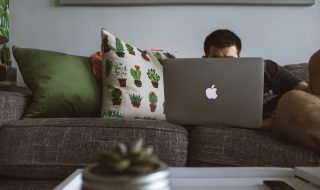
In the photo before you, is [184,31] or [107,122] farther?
[184,31]

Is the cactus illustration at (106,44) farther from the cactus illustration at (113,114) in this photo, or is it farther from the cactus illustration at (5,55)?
the cactus illustration at (5,55)

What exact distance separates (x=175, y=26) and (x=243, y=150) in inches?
42.7

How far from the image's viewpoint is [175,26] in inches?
78.0

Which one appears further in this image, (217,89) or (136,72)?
(136,72)

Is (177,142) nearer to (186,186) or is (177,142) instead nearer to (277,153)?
(277,153)

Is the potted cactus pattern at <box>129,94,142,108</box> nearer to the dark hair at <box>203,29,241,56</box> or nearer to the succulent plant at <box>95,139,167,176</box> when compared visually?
the dark hair at <box>203,29,241,56</box>

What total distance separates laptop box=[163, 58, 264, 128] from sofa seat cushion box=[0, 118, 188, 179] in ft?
0.32

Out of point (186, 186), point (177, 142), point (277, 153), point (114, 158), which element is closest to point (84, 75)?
point (177, 142)

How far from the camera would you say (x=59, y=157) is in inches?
41.6

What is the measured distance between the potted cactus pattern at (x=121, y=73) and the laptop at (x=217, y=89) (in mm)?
391

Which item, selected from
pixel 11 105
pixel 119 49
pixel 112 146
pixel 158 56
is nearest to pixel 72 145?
pixel 112 146

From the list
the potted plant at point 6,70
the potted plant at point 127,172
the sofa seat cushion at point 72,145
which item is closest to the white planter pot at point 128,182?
the potted plant at point 127,172

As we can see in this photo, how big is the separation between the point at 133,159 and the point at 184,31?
1.73 meters

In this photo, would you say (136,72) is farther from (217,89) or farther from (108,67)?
(217,89)
